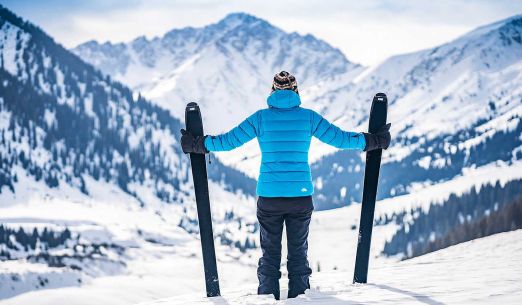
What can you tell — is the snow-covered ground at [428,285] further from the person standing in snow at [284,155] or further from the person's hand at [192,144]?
the person's hand at [192,144]

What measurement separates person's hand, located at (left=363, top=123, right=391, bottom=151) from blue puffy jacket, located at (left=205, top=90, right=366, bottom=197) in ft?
1.30

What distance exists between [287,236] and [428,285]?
226 centimetres

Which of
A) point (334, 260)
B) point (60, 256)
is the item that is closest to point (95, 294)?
point (60, 256)

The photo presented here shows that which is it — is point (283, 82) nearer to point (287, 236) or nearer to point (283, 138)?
point (283, 138)

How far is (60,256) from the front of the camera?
129 meters

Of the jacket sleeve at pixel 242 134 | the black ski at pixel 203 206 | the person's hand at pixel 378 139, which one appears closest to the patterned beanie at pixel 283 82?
the jacket sleeve at pixel 242 134

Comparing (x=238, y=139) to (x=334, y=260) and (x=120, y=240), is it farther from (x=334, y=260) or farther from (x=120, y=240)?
(x=334, y=260)

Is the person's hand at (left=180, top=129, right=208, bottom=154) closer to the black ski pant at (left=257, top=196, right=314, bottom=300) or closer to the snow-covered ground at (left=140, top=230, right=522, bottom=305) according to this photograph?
the black ski pant at (left=257, top=196, right=314, bottom=300)

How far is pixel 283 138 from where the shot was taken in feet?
25.8

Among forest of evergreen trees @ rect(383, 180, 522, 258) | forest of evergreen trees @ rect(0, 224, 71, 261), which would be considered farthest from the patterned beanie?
forest of evergreen trees @ rect(383, 180, 522, 258)

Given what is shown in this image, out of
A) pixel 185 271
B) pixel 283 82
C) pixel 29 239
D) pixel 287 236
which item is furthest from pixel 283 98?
pixel 29 239

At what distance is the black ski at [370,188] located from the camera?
28.8ft

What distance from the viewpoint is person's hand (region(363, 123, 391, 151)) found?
27.1ft

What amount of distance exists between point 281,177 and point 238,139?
82cm
